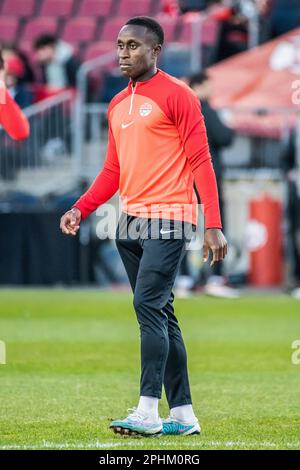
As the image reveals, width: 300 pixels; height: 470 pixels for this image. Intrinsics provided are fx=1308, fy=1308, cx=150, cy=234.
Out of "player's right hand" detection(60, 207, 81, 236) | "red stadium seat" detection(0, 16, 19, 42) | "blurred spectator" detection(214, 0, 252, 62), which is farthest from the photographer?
"red stadium seat" detection(0, 16, 19, 42)

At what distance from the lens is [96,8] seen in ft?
84.2

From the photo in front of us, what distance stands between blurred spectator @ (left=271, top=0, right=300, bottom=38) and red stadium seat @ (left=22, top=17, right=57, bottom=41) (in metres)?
4.92

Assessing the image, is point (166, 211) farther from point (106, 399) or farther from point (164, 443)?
point (106, 399)

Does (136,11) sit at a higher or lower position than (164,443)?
higher

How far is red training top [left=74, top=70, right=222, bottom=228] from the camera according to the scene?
685 centimetres

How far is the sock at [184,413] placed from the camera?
7.07 metres

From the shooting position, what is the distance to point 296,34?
2002 cm

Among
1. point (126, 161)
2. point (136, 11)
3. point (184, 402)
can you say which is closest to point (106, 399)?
point (184, 402)

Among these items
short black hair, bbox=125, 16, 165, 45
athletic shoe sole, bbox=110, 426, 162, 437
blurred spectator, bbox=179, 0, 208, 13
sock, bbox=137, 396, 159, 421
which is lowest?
athletic shoe sole, bbox=110, 426, 162, 437

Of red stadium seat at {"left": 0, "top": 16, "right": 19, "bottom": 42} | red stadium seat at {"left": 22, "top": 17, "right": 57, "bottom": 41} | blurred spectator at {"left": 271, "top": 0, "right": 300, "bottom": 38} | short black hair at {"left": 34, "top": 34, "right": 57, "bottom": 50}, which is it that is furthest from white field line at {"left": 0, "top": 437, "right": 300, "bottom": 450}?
red stadium seat at {"left": 0, "top": 16, "right": 19, "bottom": 42}

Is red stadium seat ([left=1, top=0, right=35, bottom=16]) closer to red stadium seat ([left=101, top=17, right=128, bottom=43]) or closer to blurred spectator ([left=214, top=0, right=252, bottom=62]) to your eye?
red stadium seat ([left=101, top=17, right=128, bottom=43])

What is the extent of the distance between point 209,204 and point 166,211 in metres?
0.29

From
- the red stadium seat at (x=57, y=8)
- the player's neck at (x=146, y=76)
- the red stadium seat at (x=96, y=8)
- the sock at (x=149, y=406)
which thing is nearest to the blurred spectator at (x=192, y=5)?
the red stadium seat at (x=96, y=8)
